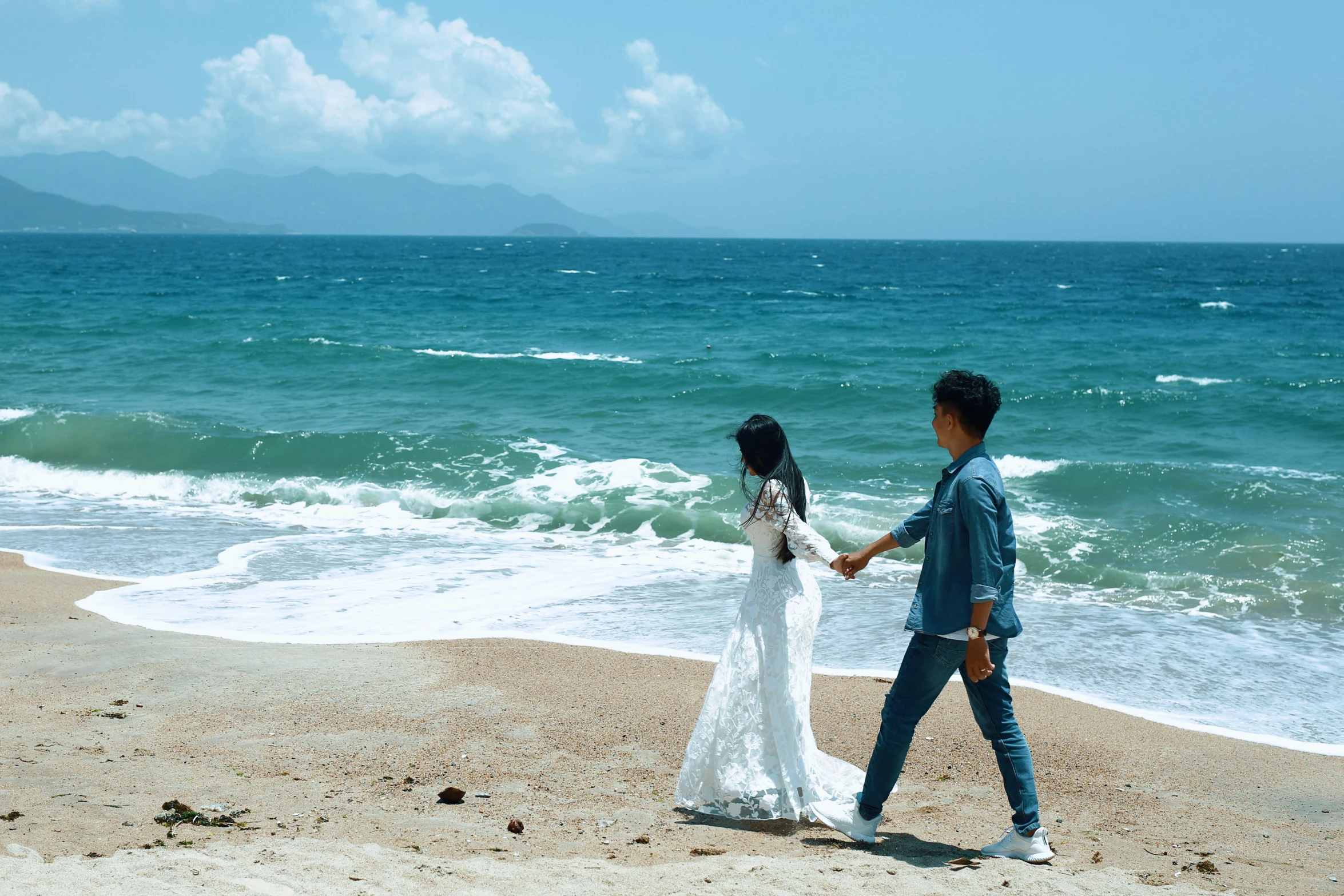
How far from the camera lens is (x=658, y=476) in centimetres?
1309

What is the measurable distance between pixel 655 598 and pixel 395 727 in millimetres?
3429

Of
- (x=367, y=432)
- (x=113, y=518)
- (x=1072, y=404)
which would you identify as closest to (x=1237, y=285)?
(x=1072, y=404)

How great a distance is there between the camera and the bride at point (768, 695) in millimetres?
4262

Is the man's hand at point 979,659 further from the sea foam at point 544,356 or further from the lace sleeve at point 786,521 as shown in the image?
the sea foam at point 544,356

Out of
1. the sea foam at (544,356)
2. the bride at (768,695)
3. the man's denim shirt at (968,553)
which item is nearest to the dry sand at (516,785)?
the bride at (768,695)

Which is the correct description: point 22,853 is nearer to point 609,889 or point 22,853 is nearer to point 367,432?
point 609,889

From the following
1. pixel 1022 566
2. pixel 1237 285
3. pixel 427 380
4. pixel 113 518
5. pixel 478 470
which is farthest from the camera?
pixel 1237 285

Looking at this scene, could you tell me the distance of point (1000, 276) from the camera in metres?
64.6

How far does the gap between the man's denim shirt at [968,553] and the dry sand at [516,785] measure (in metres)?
0.92

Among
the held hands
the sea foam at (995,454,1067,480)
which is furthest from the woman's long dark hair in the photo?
the sea foam at (995,454,1067,480)

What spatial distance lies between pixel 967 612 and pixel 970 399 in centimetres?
76

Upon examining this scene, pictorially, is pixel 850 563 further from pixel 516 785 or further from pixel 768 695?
pixel 516 785

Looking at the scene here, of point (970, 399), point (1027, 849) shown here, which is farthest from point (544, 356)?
point (1027, 849)

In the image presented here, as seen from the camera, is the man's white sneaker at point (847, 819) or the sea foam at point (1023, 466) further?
the sea foam at point (1023, 466)
